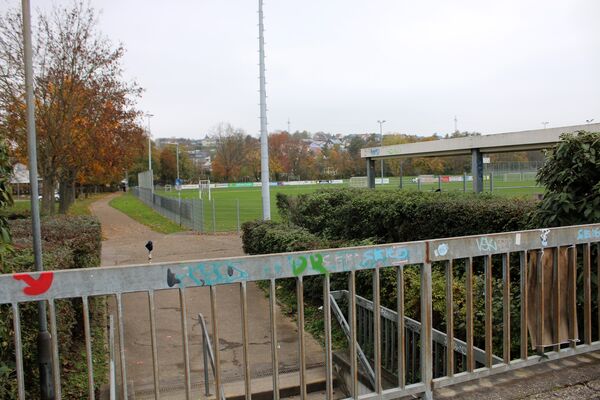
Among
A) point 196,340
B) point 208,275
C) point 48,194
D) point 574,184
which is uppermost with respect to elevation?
point 574,184

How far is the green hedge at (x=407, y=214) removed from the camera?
8.77 meters

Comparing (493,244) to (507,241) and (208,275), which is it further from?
(208,275)

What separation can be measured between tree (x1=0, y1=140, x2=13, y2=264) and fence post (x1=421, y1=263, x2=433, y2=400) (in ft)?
9.72

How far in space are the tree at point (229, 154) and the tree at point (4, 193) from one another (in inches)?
4135

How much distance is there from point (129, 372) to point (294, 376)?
1998 mm

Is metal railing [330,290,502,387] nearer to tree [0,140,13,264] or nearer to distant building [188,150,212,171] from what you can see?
tree [0,140,13,264]

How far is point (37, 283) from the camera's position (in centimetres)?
242

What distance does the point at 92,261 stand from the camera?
331 inches

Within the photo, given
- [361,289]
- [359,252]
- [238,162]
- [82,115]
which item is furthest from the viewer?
[238,162]

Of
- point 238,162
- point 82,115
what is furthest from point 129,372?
point 238,162

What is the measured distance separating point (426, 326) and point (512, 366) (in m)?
0.89

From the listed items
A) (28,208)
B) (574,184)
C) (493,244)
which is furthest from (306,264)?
(28,208)

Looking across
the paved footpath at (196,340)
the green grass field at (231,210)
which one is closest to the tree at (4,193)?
the paved footpath at (196,340)

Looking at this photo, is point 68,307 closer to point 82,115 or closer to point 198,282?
point 198,282
